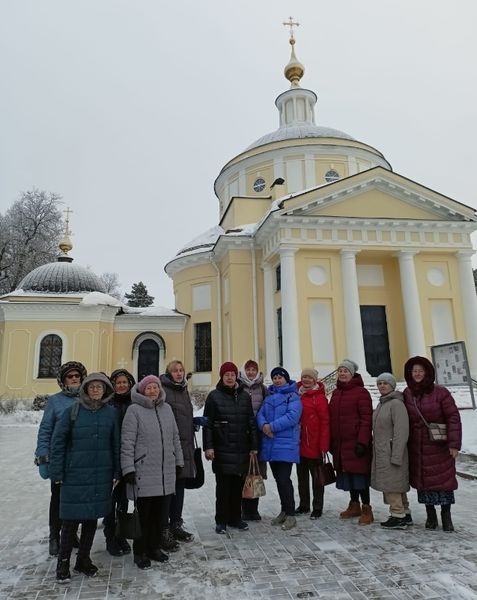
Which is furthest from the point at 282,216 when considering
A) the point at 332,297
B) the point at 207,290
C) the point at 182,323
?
the point at 182,323

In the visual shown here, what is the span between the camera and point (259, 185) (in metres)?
25.7

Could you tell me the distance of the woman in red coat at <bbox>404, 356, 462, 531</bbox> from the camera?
5.00 metres

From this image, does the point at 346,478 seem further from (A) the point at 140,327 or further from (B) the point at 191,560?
(A) the point at 140,327

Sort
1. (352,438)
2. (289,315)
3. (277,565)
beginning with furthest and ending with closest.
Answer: (289,315) < (352,438) < (277,565)

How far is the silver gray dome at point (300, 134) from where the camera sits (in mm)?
26122

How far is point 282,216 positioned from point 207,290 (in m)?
7.64

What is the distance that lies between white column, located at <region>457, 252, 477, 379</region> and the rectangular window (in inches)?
470

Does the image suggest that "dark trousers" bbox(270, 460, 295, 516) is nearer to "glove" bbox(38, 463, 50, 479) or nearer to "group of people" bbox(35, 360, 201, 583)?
"group of people" bbox(35, 360, 201, 583)

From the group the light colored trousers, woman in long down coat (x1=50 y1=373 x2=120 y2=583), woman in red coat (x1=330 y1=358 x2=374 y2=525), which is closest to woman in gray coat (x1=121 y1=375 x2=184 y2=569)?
woman in long down coat (x1=50 y1=373 x2=120 y2=583)

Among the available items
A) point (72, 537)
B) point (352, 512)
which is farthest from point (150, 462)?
point (352, 512)

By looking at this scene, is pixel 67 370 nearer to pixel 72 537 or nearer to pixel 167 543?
pixel 72 537

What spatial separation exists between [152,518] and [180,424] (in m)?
0.99

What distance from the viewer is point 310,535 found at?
4957mm

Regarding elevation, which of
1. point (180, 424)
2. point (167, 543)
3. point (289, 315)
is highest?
point (289, 315)
